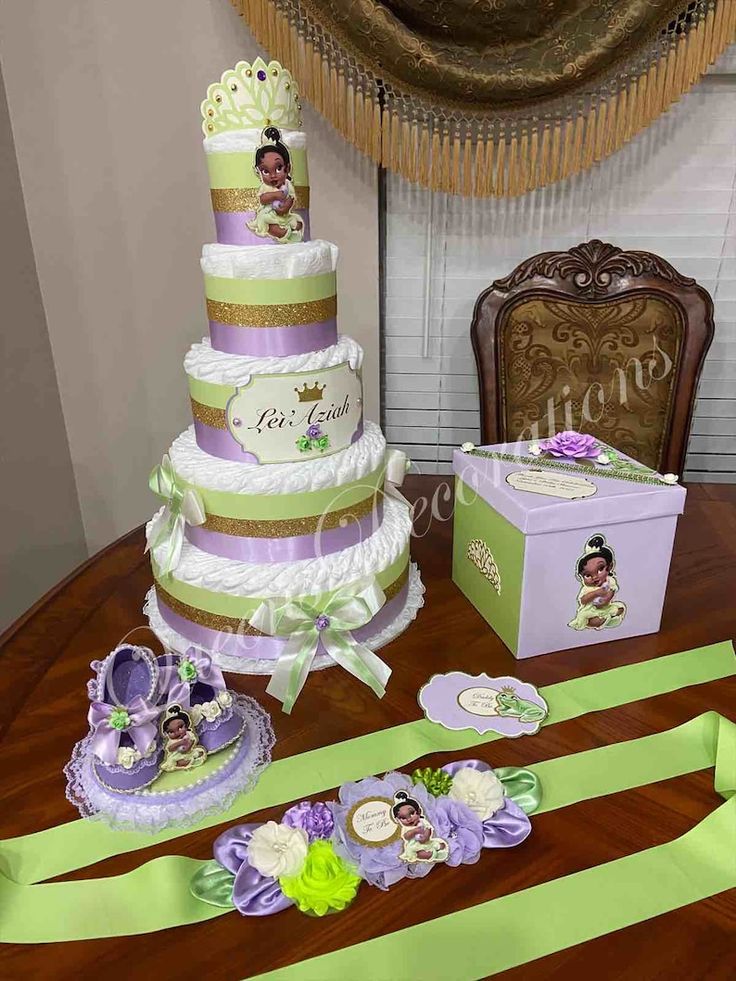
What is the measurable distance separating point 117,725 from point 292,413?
45 centimetres

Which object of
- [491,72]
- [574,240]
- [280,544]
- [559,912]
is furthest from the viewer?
[574,240]

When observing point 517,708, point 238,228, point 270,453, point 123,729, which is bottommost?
point 517,708

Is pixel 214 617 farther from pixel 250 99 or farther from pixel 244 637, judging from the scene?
pixel 250 99

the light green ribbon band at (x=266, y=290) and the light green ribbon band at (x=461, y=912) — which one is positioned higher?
the light green ribbon band at (x=266, y=290)

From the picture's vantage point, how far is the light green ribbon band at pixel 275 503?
38.3 inches

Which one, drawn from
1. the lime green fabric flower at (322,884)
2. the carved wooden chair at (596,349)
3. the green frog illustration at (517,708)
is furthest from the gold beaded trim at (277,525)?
the carved wooden chair at (596,349)

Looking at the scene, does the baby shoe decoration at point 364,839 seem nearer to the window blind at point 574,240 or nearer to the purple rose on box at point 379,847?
the purple rose on box at point 379,847

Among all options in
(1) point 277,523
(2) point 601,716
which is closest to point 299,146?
(1) point 277,523

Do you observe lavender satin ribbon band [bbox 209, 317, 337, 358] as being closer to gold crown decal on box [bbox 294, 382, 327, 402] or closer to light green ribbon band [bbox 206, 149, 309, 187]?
gold crown decal on box [bbox 294, 382, 327, 402]

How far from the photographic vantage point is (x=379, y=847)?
0.70m

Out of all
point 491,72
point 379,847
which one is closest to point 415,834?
point 379,847

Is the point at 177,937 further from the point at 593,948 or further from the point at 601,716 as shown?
the point at 601,716

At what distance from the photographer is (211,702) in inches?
31.3

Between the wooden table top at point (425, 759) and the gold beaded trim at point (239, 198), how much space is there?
0.61 metres
